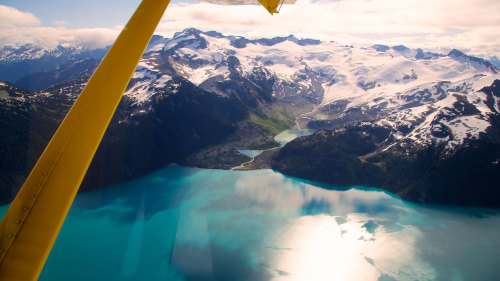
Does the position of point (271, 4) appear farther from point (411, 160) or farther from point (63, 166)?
point (411, 160)

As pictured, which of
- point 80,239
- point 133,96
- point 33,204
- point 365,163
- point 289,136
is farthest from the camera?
point 289,136

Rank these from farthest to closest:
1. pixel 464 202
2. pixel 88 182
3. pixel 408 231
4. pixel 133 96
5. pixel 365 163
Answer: pixel 133 96
pixel 365 163
pixel 88 182
pixel 464 202
pixel 408 231

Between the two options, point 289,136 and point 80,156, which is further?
point 289,136

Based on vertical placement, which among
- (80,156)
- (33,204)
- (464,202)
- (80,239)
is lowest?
(80,239)

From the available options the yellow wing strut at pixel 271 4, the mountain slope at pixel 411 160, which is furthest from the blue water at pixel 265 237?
the yellow wing strut at pixel 271 4

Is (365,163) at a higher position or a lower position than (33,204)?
lower

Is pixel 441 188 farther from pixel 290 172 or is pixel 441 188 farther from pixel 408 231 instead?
pixel 290 172

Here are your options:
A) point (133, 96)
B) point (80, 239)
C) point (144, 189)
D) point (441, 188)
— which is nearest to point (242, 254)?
point (80, 239)
